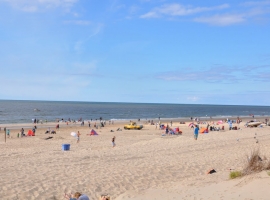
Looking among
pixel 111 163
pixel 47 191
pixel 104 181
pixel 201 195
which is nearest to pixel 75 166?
pixel 111 163

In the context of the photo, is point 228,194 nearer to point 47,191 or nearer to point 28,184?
point 47,191

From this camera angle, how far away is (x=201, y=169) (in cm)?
1323

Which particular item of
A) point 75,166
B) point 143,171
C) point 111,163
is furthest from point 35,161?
point 143,171

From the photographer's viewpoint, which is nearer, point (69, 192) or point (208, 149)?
point (69, 192)

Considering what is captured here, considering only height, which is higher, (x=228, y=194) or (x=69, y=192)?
(x=228, y=194)

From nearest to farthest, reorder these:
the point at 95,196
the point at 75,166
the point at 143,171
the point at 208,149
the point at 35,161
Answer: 1. the point at 95,196
2. the point at 143,171
3. the point at 75,166
4. the point at 35,161
5. the point at 208,149

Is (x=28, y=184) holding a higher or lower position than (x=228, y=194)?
lower

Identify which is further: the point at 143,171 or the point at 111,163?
the point at 111,163

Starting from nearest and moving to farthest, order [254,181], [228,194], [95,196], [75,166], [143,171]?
[228,194] → [254,181] → [95,196] → [143,171] → [75,166]

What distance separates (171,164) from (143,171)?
6.29ft

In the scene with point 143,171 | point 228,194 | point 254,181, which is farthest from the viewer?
point 143,171

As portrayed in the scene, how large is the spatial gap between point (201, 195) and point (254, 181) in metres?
1.52

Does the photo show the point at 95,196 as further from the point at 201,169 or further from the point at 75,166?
the point at 201,169

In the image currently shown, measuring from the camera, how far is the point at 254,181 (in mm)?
7996
